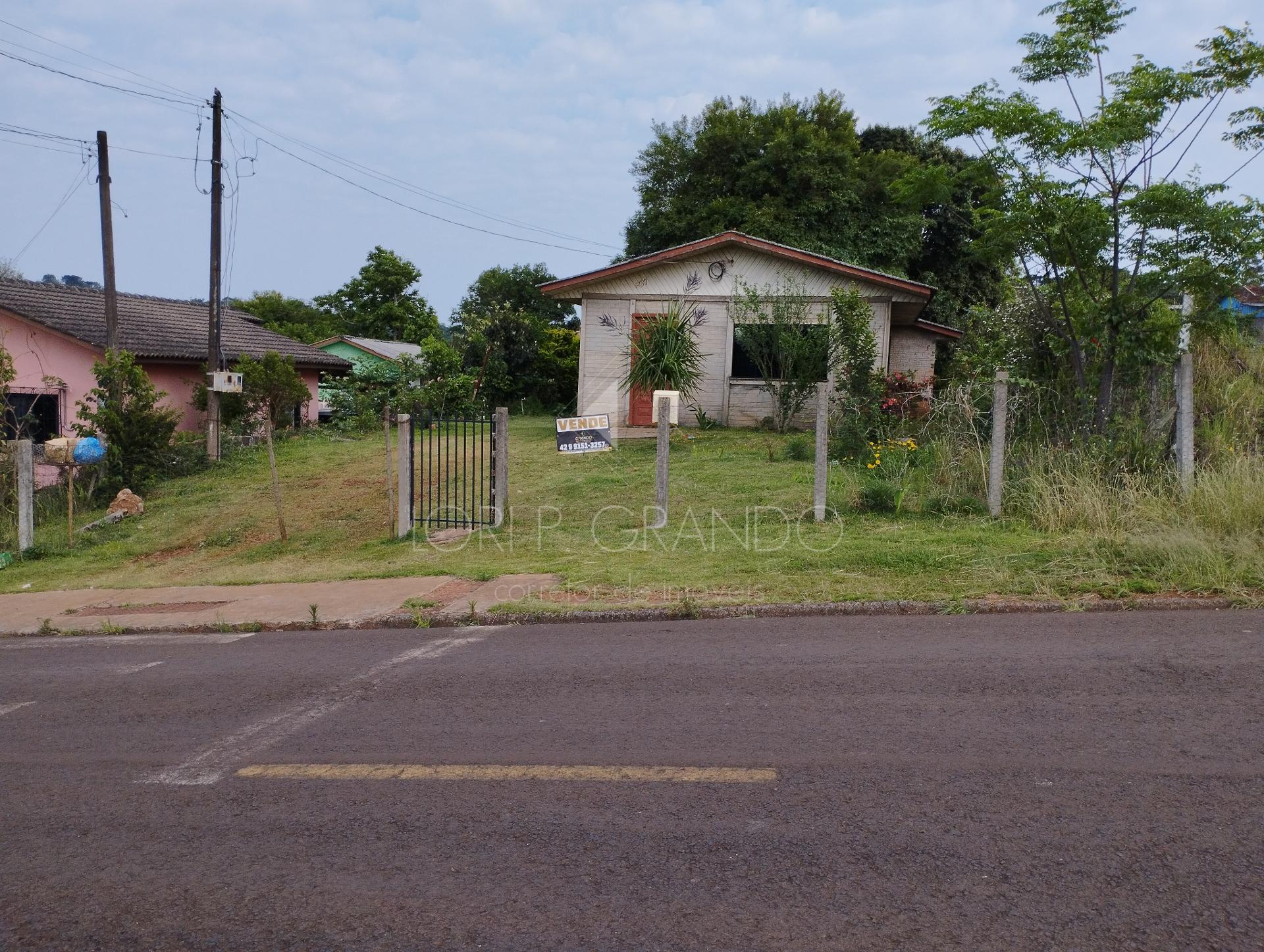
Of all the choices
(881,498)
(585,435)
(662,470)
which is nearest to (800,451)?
(881,498)

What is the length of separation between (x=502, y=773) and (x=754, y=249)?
16.9 metres

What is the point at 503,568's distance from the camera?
10.7 metres

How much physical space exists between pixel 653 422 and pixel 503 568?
1047 centimetres

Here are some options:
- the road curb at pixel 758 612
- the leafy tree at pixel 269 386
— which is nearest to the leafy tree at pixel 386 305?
the leafy tree at pixel 269 386

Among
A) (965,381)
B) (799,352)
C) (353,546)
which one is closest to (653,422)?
(799,352)

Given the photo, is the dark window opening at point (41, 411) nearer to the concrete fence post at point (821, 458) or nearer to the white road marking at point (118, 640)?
the white road marking at point (118, 640)

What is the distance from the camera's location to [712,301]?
68.2 feet

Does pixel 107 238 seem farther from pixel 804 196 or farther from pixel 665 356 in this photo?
pixel 804 196

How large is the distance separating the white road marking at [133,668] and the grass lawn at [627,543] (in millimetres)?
3349

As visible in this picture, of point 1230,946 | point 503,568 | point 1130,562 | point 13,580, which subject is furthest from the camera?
point 13,580

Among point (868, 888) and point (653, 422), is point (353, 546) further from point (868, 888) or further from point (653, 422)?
point (868, 888)

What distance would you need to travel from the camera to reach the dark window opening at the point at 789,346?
18797mm

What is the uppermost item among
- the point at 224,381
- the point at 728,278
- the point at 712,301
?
the point at 728,278

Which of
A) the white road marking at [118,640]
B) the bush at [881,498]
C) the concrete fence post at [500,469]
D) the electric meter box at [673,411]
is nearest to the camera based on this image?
the white road marking at [118,640]
